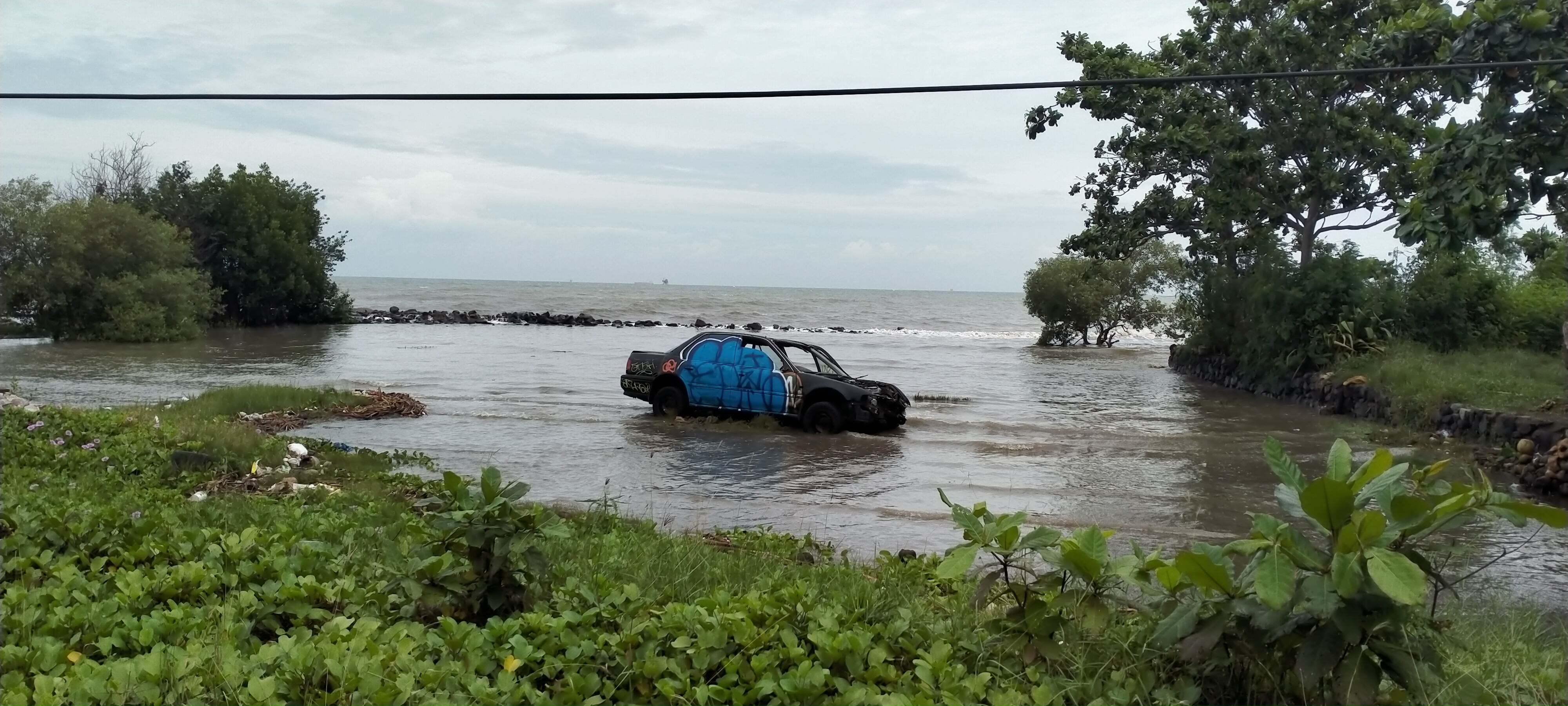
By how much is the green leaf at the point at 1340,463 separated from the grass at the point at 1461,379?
14807 mm

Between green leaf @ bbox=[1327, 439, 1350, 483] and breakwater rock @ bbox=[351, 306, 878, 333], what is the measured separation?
60.9 m

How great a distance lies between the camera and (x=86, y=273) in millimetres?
41625

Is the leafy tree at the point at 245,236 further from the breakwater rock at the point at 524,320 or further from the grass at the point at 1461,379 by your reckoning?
the grass at the point at 1461,379

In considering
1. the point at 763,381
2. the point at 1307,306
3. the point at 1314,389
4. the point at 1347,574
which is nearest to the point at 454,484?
the point at 1347,574

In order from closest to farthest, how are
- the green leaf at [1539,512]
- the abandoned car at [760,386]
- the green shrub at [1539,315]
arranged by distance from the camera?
the green leaf at [1539,512] < the abandoned car at [760,386] < the green shrub at [1539,315]

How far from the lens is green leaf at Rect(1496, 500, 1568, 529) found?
136 inches

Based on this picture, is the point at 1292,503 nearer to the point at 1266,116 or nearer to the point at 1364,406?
the point at 1364,406

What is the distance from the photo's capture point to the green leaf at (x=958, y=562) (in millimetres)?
4094

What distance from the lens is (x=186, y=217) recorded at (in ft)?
172

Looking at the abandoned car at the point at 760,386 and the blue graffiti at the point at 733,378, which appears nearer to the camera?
the abandoned car at the point at 760,386

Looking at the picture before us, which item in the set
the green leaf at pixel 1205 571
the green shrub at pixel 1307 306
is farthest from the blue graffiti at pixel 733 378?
the green leaf at pixel 1205 571

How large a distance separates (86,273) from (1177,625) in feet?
153

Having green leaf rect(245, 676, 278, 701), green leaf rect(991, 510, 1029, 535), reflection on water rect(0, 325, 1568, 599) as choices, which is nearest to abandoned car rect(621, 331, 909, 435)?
reflection on water rect(0, 325, 1568, 599)

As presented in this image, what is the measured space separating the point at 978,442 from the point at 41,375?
2199 centimetres
